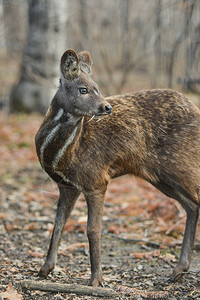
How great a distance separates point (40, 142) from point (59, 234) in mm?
1205

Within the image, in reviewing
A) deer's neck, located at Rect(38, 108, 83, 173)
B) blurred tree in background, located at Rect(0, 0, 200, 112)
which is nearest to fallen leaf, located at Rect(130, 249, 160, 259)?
deer's neck, located at Rect(38, 108, 83, 173)

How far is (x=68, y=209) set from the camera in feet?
17.6

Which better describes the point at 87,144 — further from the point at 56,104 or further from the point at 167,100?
the point at 167,100

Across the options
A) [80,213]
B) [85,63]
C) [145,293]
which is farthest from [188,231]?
[80,213]

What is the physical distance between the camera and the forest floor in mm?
4934

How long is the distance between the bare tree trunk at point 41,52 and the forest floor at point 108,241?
3776 mm

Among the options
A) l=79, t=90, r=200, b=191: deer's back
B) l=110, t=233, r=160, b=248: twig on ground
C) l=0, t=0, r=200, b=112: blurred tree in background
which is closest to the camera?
l=79, t=90, r=200, b=191: deer's back

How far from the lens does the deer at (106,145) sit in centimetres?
475

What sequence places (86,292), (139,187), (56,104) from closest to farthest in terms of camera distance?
1. (86,292)
2. (56,104)
3. (139,187)

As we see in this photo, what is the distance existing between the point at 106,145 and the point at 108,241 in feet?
7.02

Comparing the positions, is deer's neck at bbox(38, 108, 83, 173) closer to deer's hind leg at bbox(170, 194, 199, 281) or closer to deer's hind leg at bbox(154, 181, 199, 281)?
deer's hind leg at bbox(154, 181, 199, 281)

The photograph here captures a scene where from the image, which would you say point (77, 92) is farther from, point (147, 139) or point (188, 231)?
point (188, 231)

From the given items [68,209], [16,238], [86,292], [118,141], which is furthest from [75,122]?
[16,238]

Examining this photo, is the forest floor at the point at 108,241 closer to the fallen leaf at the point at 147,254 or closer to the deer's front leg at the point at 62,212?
the fallen leaf at the point at 147,254
